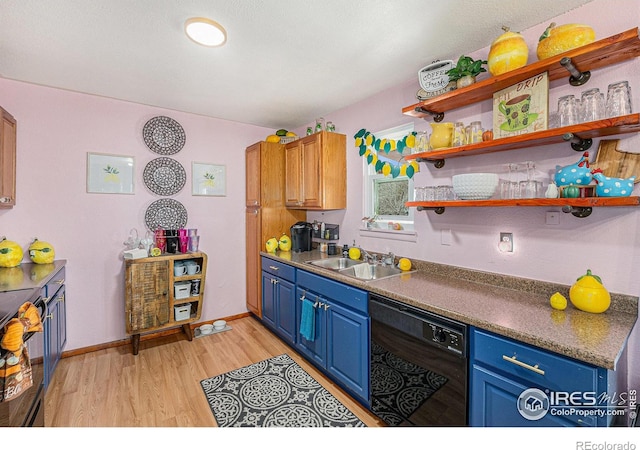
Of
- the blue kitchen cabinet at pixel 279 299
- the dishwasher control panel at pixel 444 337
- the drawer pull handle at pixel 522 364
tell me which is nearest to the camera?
the drawer pull handle at pixel 522 364

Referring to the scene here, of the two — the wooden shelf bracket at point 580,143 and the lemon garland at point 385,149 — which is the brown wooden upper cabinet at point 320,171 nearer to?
the lemon garland at point 385,149

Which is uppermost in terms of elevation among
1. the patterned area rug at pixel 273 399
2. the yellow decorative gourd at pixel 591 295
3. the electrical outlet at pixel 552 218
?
the electrical outlet at pixel 552 218

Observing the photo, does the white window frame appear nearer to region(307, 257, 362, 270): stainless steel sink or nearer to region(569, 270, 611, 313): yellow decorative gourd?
region(307, 257, 362, 270): stainless steel sink

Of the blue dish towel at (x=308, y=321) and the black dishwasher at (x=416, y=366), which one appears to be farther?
the blue dish towel at (x=308, y=321)

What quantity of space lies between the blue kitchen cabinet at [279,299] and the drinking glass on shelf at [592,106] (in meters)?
2.26

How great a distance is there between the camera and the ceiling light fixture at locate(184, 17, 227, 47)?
5.70ft

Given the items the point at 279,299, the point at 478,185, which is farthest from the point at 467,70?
the point at 279,299

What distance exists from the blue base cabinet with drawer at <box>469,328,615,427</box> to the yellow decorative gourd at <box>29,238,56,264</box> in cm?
321

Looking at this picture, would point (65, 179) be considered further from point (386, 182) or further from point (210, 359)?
point (386, 182)

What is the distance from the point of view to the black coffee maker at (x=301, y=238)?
3.38 metres

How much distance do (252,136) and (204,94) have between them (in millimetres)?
1015

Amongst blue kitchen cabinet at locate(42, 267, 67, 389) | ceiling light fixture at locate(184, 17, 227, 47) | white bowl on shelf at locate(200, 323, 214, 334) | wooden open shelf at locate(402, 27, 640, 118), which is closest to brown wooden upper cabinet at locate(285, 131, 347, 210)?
wooden open shelf at locate(402, 27, 640, 118)

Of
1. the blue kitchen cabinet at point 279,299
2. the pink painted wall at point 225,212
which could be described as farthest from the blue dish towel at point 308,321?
the pink painted wall at point 225,212

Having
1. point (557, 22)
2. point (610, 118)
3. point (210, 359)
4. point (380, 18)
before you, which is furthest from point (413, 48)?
point (210, 359)
